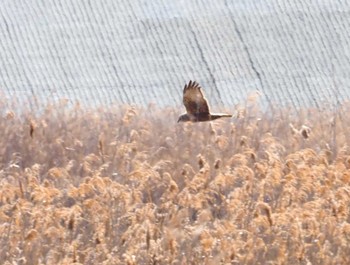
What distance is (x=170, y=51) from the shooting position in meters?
12.7

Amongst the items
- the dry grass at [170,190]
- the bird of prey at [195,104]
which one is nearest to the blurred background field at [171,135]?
the dry grass at [170,190]

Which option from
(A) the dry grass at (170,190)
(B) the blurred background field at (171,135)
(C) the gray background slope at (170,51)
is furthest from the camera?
(C) the gray background slope at (170,51)

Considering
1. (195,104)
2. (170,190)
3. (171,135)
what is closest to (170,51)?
(171,135)

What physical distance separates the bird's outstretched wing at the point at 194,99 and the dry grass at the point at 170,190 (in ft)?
1.72

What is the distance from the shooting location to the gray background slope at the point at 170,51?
12.2m

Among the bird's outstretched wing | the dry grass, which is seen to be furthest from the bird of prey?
the dry grass

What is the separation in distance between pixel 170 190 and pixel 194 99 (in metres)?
0.73

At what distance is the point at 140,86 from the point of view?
12.2 meters

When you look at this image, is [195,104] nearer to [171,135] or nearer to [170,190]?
[170,190]

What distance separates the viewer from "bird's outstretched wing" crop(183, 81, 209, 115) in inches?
283

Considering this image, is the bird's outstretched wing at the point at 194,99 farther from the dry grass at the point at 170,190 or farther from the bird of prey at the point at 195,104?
the dry grass at the point at 170,190

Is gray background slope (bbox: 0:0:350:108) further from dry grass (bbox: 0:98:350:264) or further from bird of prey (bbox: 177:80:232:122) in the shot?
bird of prey (bbox: 177:80:232:122)

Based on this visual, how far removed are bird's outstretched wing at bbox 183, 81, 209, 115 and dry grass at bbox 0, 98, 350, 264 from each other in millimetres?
524

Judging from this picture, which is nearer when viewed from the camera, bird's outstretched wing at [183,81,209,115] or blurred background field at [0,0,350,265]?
blurred background field at [0,0,350,265]
